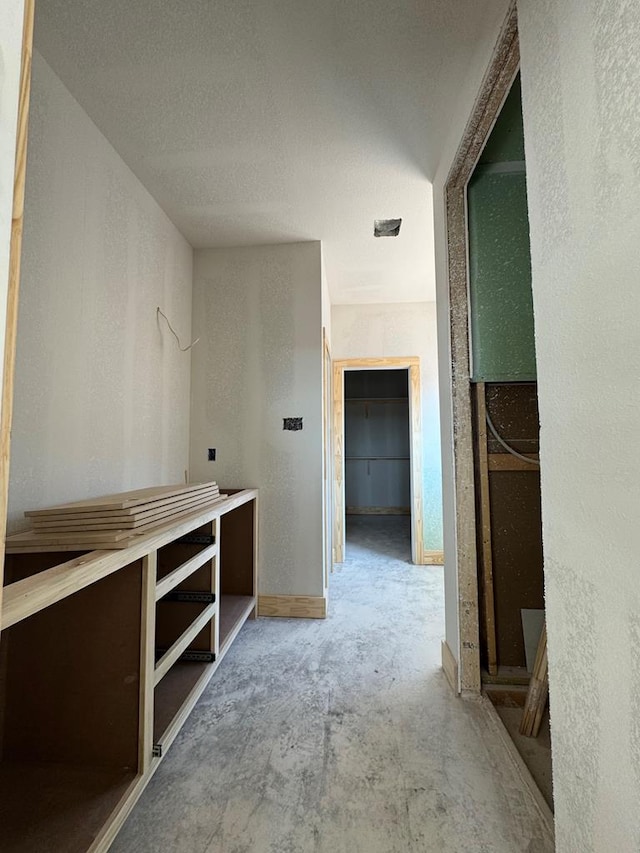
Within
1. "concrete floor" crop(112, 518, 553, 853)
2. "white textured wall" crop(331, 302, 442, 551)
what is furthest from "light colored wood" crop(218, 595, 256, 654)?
"white textured wall" crop(331, 302, 442, 551)

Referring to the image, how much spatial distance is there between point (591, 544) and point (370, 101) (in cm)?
197

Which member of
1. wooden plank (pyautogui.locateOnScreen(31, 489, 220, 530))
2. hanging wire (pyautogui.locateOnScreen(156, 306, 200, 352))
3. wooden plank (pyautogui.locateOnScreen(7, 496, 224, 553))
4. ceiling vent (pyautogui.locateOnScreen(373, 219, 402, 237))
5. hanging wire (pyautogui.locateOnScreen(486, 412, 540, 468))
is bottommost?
wooden plank (pyautogui.locateOnScreen(7, 496, 224, 553))

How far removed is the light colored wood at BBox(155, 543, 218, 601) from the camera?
1401 millimetres

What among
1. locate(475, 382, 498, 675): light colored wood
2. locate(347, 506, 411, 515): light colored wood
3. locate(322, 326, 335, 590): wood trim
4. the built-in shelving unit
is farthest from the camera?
locate(347, 506, 411, 515): light colored wood

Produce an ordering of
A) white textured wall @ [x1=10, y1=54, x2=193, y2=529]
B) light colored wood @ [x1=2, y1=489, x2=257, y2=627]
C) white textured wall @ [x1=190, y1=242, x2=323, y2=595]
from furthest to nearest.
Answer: white textured wall @ [x1=190, y1=242, x2=323, y2=595]
white textured wall @ [x1=10, y1=54, x2=193, y2=529]
light colored wood @ [x1=2, y1=489, x2=257, y2=627]

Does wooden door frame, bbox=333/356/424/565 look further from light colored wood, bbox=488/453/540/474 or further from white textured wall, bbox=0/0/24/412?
white textured wall, bbox=0/0/24/412

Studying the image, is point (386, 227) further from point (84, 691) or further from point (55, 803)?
point (55, 803)

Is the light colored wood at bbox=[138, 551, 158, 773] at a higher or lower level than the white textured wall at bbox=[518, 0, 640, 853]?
lower

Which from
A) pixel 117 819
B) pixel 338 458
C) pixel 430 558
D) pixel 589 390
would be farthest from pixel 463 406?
pixel 430 558

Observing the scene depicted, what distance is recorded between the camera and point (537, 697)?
1.62 m

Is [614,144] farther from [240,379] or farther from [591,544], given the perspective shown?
[240,379]

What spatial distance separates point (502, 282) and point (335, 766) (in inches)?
86.5

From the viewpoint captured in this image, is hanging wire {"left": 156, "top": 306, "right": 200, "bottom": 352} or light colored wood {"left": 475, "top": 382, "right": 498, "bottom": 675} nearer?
light colored wood {"left": 475, "top": 382, "right": 498, "bottom": 675}

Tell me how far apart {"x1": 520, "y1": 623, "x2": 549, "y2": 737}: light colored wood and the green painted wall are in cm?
123
